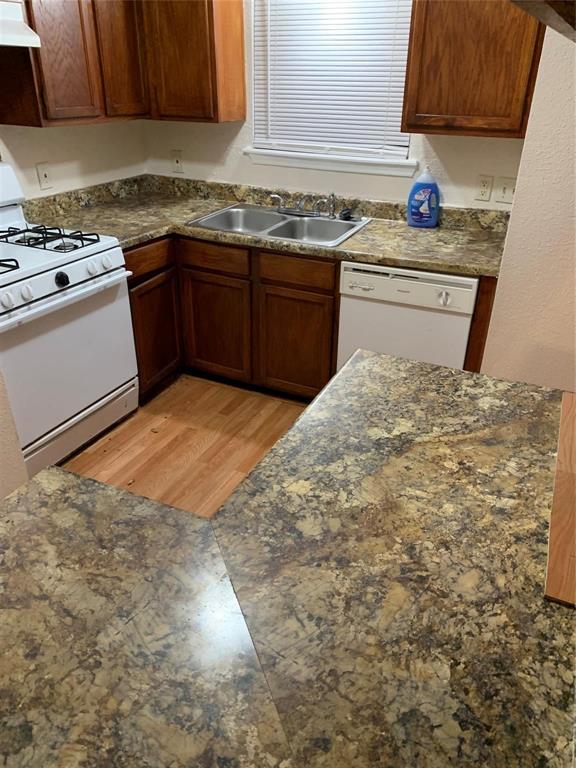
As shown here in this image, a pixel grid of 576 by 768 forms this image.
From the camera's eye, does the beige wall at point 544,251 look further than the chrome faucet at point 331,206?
No

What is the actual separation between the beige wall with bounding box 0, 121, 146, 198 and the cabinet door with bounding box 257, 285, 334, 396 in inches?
48.7

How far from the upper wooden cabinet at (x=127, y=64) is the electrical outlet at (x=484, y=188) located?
1.36 m

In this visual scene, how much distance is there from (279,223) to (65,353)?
1.35 m

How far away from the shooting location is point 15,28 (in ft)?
7.26

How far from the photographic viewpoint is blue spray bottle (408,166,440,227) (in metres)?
2.83

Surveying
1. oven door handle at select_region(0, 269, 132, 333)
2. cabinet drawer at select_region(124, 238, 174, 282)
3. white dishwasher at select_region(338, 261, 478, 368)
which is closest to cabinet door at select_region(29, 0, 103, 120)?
cabinet drawer at select_region(124, 238, 174, 282)

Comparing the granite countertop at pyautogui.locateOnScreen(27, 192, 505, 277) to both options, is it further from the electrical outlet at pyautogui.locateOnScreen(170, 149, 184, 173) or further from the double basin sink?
the electrical outlet at pyautogui.locateOnScreen(170, 149, 184, 173)

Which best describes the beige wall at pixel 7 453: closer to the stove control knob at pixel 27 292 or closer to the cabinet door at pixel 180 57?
the stove control knob at pixel 27 292

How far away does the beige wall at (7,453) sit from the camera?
5.64ft

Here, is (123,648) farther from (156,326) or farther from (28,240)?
(156,326)

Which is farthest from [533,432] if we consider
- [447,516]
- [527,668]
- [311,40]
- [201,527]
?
[311,40]

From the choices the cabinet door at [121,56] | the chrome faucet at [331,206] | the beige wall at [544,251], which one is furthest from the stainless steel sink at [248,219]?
the beige wall at [544,251]

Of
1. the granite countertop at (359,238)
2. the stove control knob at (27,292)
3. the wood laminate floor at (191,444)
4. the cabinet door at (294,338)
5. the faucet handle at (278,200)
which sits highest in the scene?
the faucet handle at (278,200)

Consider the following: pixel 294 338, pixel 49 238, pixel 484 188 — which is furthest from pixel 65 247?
pixel 484 188
